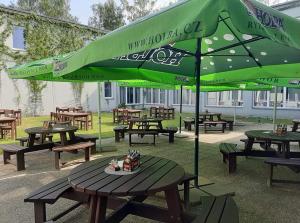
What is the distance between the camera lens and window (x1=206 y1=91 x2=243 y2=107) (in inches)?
705

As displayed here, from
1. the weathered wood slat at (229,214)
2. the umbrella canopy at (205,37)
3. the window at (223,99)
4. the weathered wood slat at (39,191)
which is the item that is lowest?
the weathered wood slat at (229,214)

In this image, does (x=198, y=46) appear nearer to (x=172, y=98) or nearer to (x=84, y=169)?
(x=84, y=169)

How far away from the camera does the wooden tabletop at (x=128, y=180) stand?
7.53 feet

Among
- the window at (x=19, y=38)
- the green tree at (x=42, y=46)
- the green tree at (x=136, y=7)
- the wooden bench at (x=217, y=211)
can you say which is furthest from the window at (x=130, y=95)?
the wooden bench at (x=217, y=211)

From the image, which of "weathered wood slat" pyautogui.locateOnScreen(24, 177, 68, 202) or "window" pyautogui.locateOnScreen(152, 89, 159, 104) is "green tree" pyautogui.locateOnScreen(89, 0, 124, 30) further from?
"weathered wood slat" pyautogui.locateOnScreen(24, 177, 68, 202)

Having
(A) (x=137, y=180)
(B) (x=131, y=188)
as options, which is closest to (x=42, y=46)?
(A) (x=137, y=180)

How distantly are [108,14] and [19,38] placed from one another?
17980 mm

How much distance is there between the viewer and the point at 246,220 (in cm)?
312

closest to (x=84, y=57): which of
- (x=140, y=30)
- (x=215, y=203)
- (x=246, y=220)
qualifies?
(x=140, y=30)

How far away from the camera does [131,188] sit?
2.31m

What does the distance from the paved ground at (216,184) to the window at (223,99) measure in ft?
38.7

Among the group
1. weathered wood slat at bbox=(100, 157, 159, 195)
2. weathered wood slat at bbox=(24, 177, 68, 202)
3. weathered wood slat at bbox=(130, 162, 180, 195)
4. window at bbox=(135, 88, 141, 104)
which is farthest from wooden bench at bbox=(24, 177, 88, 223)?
window at bbox=(135, 88, 141, 104)

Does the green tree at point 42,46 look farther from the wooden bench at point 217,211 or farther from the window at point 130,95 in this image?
the wooden bench at point 217,211

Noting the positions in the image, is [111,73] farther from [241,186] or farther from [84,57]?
[241,186]
